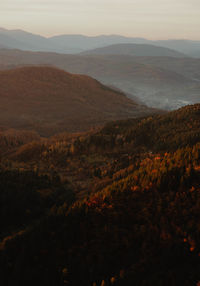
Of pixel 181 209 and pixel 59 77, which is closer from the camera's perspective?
pixel 181 209

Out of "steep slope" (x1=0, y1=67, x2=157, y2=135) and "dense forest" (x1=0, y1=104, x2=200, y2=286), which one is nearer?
"dense forest" (x1=0, y1=104, x2=200, y2=286)

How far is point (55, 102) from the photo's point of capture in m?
62.2

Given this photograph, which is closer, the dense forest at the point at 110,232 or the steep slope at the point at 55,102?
the dense forest at the point at 110,232

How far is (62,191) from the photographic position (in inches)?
480

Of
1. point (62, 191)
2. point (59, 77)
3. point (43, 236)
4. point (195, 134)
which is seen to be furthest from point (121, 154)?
point (59, 77)

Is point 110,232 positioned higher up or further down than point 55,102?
higher up

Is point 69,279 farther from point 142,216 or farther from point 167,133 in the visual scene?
point 167,133

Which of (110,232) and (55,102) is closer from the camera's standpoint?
(110,232)

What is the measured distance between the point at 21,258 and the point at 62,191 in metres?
6.06

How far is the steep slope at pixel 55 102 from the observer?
145 feet

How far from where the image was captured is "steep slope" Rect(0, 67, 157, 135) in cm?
4419

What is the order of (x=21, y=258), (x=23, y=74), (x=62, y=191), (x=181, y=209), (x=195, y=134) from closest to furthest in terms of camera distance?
(x=21, y=258), (x=181, y=209), (x=62, y=191), (x=195, y=134), (x=23, y=74)

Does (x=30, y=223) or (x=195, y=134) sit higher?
(x=195, y=134)

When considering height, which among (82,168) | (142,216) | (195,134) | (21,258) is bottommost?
(82,168)
